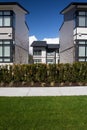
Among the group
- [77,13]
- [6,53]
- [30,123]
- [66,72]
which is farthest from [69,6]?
[30,123]

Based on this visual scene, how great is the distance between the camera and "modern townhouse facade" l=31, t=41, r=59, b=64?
56.1 meters

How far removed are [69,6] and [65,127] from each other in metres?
25.7

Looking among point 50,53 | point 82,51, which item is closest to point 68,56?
point 82,51

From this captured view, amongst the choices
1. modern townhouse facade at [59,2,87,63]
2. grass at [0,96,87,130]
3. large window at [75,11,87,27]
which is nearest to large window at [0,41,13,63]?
modern townhouse facade at [59,2,87,63]

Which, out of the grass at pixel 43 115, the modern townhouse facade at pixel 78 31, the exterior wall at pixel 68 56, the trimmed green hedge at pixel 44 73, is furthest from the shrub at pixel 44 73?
the exterior wall at pixel 68 56

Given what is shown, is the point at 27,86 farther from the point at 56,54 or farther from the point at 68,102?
the point at 56,54

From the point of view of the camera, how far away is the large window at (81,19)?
1172 inches

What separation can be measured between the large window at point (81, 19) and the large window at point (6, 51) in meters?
7.27

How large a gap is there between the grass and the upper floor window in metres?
19.7

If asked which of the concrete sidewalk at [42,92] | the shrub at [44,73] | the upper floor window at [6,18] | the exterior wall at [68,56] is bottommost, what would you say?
the concrete sidewalk at [42,92]

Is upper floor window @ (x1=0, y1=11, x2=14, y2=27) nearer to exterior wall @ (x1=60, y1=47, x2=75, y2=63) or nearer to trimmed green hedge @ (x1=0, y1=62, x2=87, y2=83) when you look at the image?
exterior wall @ (x1=60, y1=47, x2=75, y2=63)

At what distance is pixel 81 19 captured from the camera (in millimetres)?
29828

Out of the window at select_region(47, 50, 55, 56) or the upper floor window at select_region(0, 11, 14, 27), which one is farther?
the window at select_region(47, 50, 55, 56)

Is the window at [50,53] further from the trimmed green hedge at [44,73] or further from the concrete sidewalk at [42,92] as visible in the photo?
the concrete sidewalk at [42,92]
